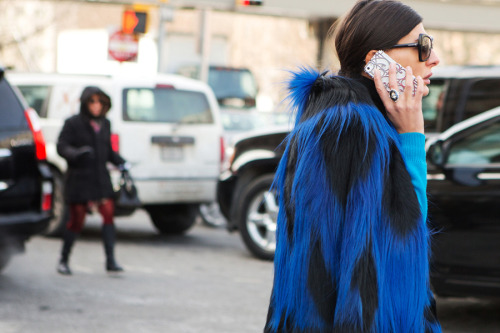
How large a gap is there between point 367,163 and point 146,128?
27.7 ft

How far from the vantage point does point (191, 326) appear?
6.10m

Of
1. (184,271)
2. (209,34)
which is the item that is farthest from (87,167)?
(209,34)

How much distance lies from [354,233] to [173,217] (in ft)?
31.2

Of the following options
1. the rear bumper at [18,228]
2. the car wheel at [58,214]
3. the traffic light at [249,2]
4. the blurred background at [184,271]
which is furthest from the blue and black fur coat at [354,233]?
the traffic light at [249,2]

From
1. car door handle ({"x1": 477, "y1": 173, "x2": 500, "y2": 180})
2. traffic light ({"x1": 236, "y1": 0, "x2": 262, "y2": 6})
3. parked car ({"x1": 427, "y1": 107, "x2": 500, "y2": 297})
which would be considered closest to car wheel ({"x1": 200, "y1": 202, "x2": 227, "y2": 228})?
traffic light ({"x1": 236, "y1": 0, "x2": 262, "y2": 6})

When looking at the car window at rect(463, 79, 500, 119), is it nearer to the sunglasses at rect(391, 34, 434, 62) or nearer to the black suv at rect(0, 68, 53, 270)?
the black suv at rect(0, 68, 53, 270)

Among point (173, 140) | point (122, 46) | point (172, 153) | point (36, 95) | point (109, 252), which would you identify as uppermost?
point (122, 46)

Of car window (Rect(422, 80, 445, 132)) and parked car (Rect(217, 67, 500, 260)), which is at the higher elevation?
car window (Rect(422, 80, 445, 132))

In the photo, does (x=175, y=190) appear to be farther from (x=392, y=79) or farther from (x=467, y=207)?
(x=392, y=79)

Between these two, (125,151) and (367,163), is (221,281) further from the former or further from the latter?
(367,163)

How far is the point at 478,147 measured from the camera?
6.10m

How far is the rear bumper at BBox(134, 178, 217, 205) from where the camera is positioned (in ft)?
33.8

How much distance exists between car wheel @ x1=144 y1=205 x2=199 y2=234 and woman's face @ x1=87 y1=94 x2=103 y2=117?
306cm

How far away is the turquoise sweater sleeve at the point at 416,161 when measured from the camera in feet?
6.88
